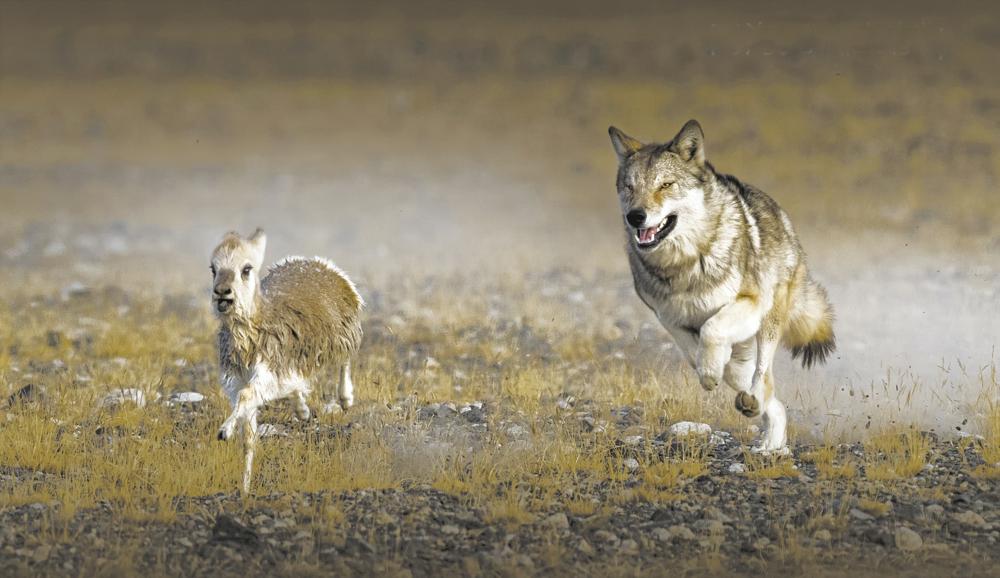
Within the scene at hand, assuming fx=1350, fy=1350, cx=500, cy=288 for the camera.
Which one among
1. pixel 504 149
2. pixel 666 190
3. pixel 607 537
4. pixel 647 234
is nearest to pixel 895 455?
pixel 647 234

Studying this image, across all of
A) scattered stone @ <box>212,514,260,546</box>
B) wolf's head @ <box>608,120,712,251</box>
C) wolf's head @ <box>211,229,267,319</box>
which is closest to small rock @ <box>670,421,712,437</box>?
wolf's head @ <box>608,120,712,251</box>

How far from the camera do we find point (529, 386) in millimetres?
12312

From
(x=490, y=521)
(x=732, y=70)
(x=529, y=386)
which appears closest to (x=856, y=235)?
(x=529, y=386)

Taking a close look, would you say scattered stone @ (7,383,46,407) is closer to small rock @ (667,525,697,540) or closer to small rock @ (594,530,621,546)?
small rock @ (594,530,621,546)

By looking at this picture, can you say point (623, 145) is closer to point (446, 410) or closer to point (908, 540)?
point (446, 410)

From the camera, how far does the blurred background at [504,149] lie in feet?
70.2

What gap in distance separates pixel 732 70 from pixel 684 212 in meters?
39.1

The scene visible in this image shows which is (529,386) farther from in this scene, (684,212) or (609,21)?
(609,21)

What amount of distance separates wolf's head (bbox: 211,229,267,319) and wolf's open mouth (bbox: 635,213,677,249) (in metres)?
2.68

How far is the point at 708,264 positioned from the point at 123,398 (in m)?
5.38

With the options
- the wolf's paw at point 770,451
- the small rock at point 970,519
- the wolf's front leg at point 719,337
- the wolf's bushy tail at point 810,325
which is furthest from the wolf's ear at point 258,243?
the small rock at point 970,519

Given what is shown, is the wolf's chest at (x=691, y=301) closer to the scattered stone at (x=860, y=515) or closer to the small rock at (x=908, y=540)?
the scattered stone at (x=860, y=515)

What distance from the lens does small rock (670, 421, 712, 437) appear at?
1060 centimetres

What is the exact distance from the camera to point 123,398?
38.8ft
